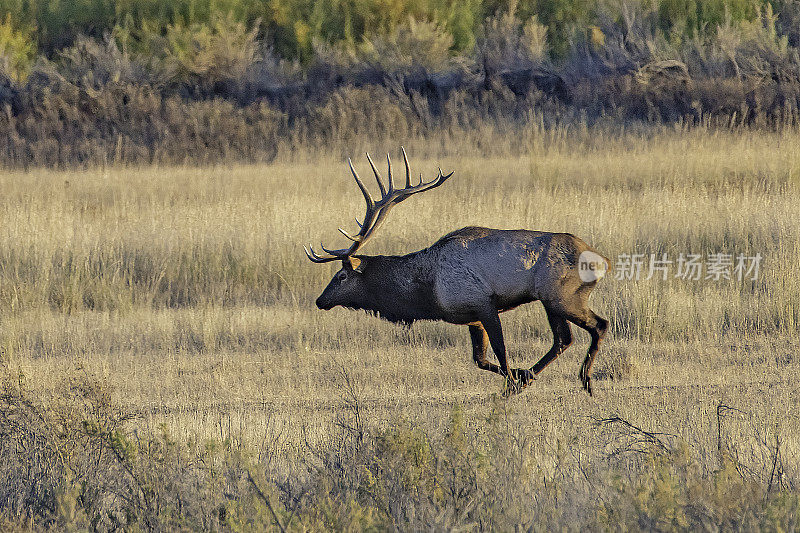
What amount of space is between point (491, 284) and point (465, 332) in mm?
2473

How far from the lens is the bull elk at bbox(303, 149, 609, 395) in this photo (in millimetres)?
7852

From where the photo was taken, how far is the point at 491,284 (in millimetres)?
7906

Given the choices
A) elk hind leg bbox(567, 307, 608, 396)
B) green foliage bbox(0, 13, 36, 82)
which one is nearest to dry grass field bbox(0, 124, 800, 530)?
elk hind leg bbox(567, 307, 608, 396)

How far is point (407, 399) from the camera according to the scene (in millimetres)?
8227

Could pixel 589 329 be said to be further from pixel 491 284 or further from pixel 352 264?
pixel 352 264

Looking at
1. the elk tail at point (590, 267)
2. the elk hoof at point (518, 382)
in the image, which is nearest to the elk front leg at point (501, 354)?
the elk hoof at point (518, 382)

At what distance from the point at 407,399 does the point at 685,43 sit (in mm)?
19080

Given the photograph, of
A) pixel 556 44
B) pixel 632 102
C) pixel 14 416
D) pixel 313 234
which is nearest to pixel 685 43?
pixel 632 102

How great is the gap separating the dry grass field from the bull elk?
464 mm

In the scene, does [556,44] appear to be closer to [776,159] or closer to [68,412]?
[776,159]

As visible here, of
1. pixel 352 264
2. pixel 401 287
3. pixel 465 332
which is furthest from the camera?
pixel 465 332

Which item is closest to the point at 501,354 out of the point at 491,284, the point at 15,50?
the point at 491,284

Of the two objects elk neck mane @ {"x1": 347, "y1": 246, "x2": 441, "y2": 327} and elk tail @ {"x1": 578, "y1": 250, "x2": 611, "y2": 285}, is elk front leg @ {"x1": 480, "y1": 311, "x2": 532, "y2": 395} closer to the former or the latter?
elk neck mane @ {"x1": 347, "y1": 246, "x2": 441, "y2": 327}

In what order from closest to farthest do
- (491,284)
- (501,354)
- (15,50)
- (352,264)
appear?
(491,284) → (501,354) → (352,264) → (15,50)
